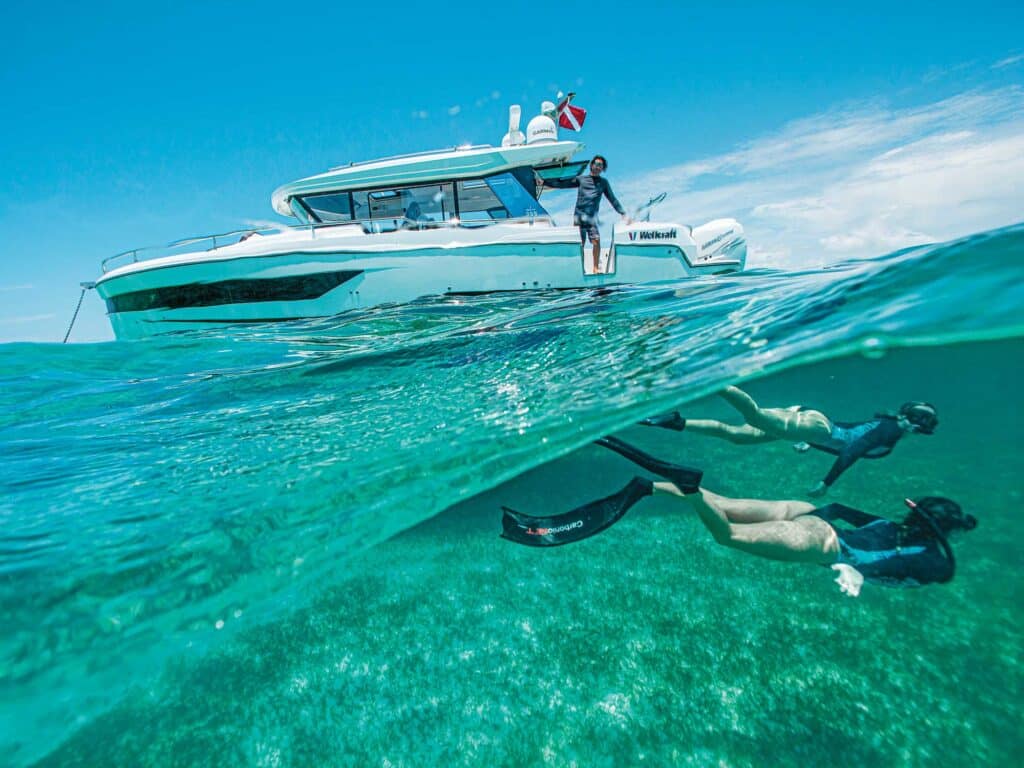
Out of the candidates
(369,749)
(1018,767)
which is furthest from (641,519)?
(369,749)

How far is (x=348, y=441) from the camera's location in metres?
3.04

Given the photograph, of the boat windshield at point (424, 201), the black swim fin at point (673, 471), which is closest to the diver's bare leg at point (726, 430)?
the black swim fin at point (673, 471)

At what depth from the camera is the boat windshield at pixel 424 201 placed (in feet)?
28.7

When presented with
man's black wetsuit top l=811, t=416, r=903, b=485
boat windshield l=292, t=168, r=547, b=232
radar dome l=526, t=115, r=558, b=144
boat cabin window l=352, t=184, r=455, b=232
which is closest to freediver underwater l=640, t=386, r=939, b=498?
man's black wetsuit top l=811, t=416, r=903, b=485

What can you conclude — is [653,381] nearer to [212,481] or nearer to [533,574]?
[533,574]

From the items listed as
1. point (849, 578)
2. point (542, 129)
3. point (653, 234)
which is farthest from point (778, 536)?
point (542, 129)

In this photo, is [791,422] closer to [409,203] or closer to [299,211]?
[409,203]

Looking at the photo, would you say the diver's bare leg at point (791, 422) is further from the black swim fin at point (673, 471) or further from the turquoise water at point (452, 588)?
the black swim fin at point (673, 471)

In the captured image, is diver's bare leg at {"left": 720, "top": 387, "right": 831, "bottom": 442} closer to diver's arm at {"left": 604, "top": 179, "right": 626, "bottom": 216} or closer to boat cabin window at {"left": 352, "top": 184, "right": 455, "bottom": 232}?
diver's arm at {"left": 604, "top": 179, "right": 626, "bottom": 216}

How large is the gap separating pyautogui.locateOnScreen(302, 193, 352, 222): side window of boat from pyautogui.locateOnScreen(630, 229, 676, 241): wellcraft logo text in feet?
19.3

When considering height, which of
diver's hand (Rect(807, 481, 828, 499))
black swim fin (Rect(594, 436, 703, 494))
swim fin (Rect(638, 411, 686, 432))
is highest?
black swim fin (Rect(594, 436, 703, 494))

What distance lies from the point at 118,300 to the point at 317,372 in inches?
218

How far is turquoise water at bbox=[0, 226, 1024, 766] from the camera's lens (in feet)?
6.90

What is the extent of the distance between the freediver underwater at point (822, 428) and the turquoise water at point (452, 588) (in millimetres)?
1313
